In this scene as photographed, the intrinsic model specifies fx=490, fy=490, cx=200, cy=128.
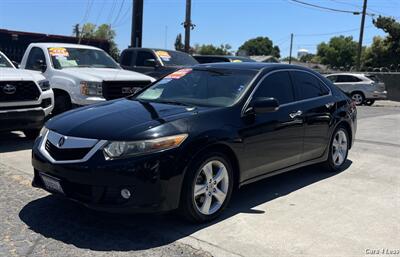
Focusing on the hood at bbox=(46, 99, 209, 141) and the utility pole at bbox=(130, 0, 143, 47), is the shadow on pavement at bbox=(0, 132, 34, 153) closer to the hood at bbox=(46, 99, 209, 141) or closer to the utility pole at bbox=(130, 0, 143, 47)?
the hood at bbox=(46, 99, 209, 141)

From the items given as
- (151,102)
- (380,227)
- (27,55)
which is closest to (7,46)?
(27,55)

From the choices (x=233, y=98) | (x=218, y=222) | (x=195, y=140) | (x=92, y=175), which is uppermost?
(x=233, y=98)

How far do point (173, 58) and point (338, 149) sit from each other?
7080mm

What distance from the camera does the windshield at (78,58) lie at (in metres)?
10.1

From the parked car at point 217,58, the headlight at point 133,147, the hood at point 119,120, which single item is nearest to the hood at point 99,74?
the hood at point 119,120

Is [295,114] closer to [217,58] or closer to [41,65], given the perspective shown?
[41,65]

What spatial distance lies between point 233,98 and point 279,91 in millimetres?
883

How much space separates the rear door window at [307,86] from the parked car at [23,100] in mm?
4251

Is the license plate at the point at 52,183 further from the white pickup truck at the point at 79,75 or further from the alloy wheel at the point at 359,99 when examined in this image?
the alloy wheel at the point at 359,99

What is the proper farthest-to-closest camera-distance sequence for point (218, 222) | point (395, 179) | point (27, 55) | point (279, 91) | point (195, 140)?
point (27, 55) → point (395, 179) → point (279, 91) → point (218, 222) → point (195, 140)

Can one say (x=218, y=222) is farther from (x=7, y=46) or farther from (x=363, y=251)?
(x=7, y=46)

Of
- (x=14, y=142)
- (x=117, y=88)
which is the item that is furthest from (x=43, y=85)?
(x=117, y=88)

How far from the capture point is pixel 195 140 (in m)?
4.53

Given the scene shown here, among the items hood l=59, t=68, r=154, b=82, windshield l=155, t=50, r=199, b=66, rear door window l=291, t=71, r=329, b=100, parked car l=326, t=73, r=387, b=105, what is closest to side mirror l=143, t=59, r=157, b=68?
windshield l=155, t=50, r=199, b=66
